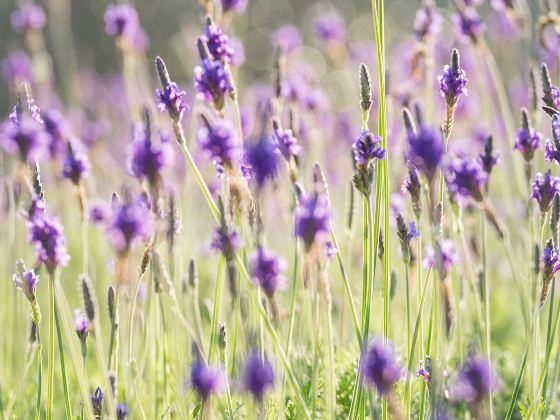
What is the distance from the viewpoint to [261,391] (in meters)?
1.18

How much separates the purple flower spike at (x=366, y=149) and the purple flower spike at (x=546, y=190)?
1.22 feet

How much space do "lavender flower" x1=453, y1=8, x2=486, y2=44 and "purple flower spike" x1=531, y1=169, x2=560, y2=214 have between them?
1054 millimetres

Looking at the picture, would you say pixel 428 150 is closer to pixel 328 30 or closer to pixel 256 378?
pixel 256 378

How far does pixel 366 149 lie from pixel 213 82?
1.08 feet

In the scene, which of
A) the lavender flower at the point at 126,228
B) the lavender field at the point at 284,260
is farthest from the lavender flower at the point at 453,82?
the lavender flower at the point at 126,228

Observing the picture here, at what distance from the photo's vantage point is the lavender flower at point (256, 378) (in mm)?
1175

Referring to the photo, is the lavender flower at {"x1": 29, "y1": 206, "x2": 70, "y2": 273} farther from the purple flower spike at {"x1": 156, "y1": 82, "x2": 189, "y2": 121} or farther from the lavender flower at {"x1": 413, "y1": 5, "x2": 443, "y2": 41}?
the lavender flower at {"x1": 413, "y1": 5, "x2": 443, "y2": 41}

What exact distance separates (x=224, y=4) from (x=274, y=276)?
1.06 metres

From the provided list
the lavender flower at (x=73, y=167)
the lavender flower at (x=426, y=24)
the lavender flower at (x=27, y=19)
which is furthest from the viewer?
the lavender flower at (x=27, y=19)

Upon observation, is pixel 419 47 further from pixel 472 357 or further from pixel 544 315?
pixel 472 357

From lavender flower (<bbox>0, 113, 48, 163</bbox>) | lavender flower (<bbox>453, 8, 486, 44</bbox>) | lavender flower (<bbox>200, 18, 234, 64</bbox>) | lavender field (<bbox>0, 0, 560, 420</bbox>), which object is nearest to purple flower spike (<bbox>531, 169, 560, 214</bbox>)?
lavender field (<bbox>0, 0, 560, 420</bbox>)

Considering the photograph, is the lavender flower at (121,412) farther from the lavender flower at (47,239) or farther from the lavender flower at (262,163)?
the lavender flower at (262,163)

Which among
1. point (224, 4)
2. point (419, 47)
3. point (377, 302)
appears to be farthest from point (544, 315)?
point (224, 4)

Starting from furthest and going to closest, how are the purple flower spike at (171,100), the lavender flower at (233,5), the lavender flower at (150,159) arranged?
the lavender flower at (233,5) < the purple flower spike at (171,100) < the lavender flower at (150,159)
